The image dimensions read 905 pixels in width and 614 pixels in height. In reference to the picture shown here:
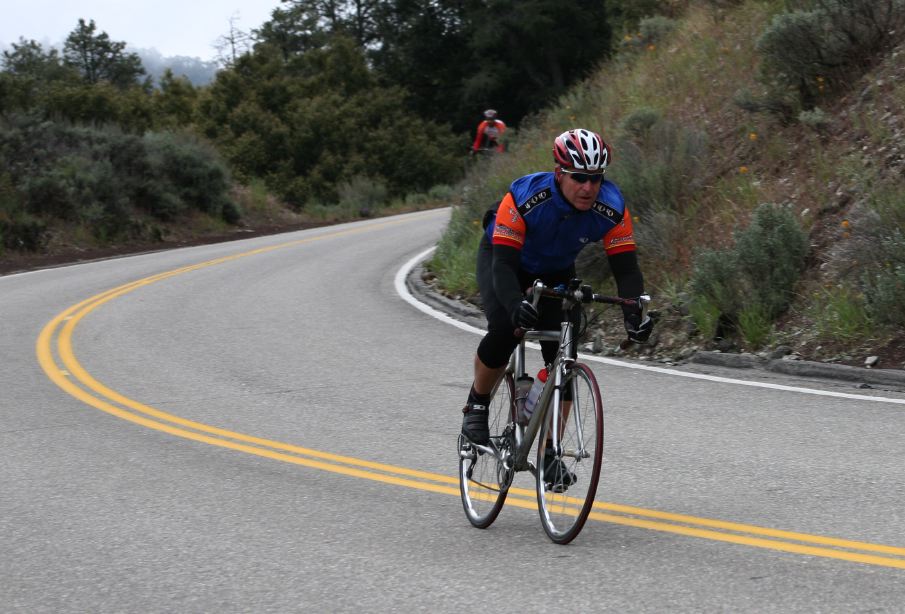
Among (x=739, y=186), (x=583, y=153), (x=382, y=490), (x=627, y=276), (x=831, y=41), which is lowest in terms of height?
(x=382, y=490)

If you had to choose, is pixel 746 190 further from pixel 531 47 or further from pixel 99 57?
pixel 99 57

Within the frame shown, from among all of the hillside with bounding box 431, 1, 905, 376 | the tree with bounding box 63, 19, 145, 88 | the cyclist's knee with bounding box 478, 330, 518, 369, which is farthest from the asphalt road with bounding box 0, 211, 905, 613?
the tree with bounding box 63, 19, 145, 88

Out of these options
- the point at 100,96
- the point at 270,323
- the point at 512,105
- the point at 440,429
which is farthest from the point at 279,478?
the point at 512,105

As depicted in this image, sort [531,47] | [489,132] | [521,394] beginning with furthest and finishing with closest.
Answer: [531,47]
[489,132]
[521,394]

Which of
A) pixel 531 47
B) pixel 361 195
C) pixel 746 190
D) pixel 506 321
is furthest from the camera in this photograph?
pixel 531 47

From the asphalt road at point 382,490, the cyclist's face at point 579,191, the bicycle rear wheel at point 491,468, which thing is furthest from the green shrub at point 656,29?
the cyclist's face at point 579,191

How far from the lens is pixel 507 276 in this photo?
571 cm

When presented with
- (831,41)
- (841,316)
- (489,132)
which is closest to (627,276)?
(841,316)

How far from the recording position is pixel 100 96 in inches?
1329

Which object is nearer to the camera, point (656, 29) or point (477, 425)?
point (477, 425)

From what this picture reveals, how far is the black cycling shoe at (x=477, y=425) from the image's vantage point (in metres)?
6.26

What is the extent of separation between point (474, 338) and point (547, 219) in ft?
22.6

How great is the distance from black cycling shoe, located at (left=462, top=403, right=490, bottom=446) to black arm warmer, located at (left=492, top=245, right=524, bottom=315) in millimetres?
770

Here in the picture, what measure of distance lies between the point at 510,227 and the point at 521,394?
878 mm
